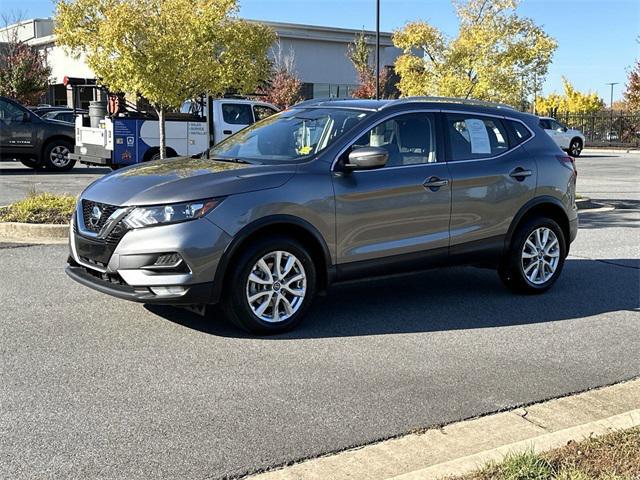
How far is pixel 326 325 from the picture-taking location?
6.00 m

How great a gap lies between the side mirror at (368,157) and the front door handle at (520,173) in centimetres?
163

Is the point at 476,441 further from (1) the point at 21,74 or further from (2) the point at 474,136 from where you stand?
(1) the point at 21,74

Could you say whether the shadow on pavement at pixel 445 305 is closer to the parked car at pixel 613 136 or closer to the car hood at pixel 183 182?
the car hood at pixel 183 182

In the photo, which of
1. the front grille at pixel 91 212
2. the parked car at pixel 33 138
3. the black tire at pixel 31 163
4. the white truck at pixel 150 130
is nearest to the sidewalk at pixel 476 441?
the front grille at pixel 91 212

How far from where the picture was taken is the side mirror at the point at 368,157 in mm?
5734

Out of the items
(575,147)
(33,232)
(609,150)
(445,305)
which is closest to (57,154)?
(33,232)

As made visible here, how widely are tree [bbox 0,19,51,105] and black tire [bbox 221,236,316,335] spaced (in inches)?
1284

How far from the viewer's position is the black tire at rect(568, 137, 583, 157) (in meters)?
34.4

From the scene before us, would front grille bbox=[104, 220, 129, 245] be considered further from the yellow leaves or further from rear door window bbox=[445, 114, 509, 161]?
the yellow leaves

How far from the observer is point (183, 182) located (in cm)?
539

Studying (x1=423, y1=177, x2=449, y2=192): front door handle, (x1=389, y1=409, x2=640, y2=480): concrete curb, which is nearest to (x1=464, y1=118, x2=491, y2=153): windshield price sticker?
(x1=423, y1=177, x2=449, y2=192): front door handle

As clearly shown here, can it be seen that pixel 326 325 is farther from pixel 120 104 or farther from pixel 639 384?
pixel 120 104

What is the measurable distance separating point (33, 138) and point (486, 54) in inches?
437

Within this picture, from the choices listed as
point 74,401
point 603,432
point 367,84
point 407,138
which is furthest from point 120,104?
point 367,84
